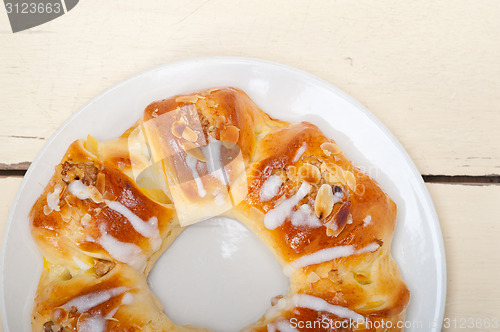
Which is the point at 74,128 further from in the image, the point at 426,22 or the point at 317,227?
the point at 426,22

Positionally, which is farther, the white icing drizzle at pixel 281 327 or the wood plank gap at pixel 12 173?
the wood plank gap at pixel 12 173

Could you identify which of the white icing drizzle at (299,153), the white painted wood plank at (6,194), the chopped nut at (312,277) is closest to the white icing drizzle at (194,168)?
the white icing drizzle at (299,153)

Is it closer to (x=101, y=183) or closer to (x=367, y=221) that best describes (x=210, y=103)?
(x=101, y=183)

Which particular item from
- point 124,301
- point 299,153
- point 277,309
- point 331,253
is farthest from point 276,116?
point 124,301

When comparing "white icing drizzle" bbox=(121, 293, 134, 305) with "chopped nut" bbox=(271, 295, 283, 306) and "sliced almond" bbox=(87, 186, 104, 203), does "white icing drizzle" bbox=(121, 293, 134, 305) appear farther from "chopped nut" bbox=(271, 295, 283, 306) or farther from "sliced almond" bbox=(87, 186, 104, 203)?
"chopped nut" bbox=(271, 295, 283, 306)

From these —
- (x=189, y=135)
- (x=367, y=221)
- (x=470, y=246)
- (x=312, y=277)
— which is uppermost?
(x=189, y=135)

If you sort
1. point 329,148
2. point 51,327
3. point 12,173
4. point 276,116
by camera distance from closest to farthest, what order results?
1. point 51,327
2. point 329,148
3. point 276,116
4. point 12,173

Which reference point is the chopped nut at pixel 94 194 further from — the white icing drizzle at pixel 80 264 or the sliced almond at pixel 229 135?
the sliced almond at pixel 229 135

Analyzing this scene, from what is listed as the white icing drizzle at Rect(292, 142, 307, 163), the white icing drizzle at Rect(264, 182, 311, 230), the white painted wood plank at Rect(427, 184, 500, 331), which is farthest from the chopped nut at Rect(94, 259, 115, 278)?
the white painted wood plank at Rect(427, 184, 500, 331)
